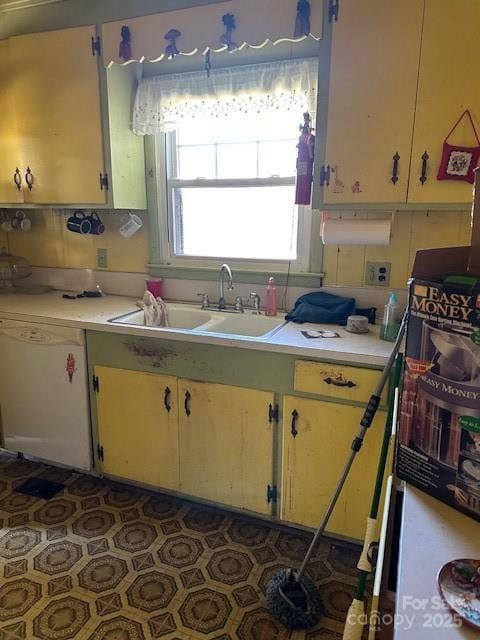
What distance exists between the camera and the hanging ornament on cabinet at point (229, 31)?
1905 mm

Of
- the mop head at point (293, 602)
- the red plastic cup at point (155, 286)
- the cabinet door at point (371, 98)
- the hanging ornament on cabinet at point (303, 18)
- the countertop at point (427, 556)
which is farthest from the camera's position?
the red plastic cup at point (155, 286)

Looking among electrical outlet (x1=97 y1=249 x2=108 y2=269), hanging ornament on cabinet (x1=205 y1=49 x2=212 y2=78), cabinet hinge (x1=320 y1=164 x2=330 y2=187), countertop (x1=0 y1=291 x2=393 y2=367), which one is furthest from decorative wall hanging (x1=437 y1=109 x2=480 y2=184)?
electrical outlet (x1=97 y1=249 x2=108 y2=269)

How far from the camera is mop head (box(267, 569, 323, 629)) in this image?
61.6 inches

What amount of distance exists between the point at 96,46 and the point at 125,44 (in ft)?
0.59

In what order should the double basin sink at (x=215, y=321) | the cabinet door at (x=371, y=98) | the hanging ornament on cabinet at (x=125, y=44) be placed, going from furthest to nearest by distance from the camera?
the double basin sink at (x=215, y=321)
the hanging ornament on cabinet at (x=125, y=44)
the cabinet door at (x=371, y=98)

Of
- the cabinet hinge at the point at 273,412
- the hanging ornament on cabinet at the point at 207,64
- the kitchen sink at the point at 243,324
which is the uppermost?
the hanging ornament on cabinet at the point at 207,64

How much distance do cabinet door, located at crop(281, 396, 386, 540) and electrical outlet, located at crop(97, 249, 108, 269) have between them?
59.5 inches

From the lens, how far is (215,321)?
226 centimetres

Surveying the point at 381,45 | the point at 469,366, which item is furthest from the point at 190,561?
the point at 381,45

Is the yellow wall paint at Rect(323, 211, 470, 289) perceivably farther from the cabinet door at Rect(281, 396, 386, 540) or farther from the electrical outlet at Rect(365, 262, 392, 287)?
the cabinet door at Rect(281, 396, 386, 540)

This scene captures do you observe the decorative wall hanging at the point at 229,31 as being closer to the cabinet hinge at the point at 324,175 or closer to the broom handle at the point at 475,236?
the cabinet hinge at the point at 324,175

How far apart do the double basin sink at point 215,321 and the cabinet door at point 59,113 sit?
0.66 metres

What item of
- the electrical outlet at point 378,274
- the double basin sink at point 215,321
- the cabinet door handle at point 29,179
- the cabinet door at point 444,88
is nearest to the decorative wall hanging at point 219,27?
the cabinet door at point 444,88

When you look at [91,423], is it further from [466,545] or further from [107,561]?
[466,545]
